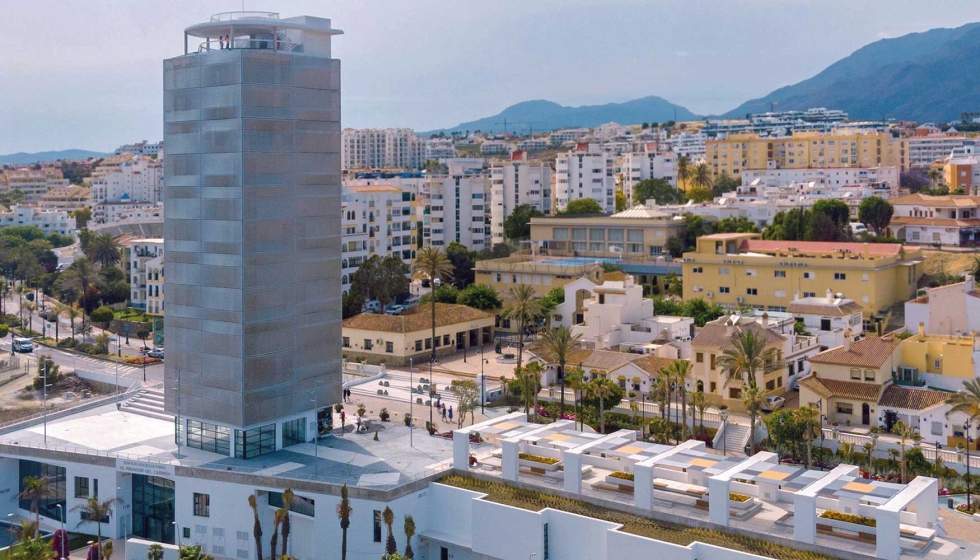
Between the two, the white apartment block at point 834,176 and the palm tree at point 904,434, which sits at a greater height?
the white apartment block at point 834,176

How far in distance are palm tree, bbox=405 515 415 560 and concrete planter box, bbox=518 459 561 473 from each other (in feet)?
15.3

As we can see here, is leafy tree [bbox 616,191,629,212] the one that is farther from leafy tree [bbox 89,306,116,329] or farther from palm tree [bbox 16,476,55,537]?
palm tree [bbox 16,476,55,537]

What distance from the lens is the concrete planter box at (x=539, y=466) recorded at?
38.9 m

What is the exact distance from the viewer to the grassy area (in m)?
32.3

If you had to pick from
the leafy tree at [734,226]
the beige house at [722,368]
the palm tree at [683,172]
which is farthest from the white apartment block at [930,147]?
the beige house at [722,368]

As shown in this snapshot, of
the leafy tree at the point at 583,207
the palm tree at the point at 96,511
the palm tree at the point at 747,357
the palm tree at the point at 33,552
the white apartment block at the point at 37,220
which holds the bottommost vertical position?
the palm tree at the point at 96,511

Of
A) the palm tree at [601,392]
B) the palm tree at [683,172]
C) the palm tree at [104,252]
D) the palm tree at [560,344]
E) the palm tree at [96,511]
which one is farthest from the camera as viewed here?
the palm tree at [683,172]

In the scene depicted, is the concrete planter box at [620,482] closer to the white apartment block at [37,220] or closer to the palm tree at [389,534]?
the palm tree at [389,534]

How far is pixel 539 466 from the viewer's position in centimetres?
3912

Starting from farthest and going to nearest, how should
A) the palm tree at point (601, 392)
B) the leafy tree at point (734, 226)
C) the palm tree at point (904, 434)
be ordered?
the leafy tree at point (734, 226) < the palm tree at point (601, 392) < the palm tree at point (904, 434)

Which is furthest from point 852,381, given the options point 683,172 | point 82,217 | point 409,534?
point 82,217

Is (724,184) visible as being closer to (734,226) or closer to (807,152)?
(807,152)

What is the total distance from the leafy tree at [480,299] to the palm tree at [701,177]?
251 feet

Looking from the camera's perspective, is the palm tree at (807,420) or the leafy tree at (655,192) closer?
the palm tree at (807,420)
